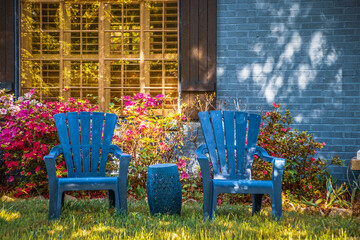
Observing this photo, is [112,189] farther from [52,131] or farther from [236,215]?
[52,131]

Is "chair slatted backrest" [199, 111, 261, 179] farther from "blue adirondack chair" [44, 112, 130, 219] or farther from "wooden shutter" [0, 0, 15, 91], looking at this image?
"wooden shutter" [0, 0, 15, 91]

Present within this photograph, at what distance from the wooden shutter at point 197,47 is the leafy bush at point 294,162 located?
927 millimetres

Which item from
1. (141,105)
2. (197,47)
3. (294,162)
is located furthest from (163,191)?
(197,47)

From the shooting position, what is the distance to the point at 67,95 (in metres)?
5.04

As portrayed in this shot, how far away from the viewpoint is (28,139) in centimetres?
407

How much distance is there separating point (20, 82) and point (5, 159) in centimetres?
111

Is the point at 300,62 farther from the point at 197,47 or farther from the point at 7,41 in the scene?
the point at 7,41

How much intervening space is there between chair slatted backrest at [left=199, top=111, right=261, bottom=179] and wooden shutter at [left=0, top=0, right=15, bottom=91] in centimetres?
282

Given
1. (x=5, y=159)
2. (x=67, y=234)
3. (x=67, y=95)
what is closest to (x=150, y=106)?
(x=67, y=95)

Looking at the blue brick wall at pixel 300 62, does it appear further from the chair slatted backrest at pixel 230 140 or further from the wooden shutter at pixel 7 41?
the wooden shutter at pixel 7 41

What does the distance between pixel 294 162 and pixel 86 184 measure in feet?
7.49

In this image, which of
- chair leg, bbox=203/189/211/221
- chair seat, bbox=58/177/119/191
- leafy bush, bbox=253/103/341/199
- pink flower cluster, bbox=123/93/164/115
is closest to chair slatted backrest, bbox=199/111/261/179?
chair leg, bbox=203/189/211/221

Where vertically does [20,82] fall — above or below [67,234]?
above

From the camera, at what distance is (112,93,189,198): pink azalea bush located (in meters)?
4.19
